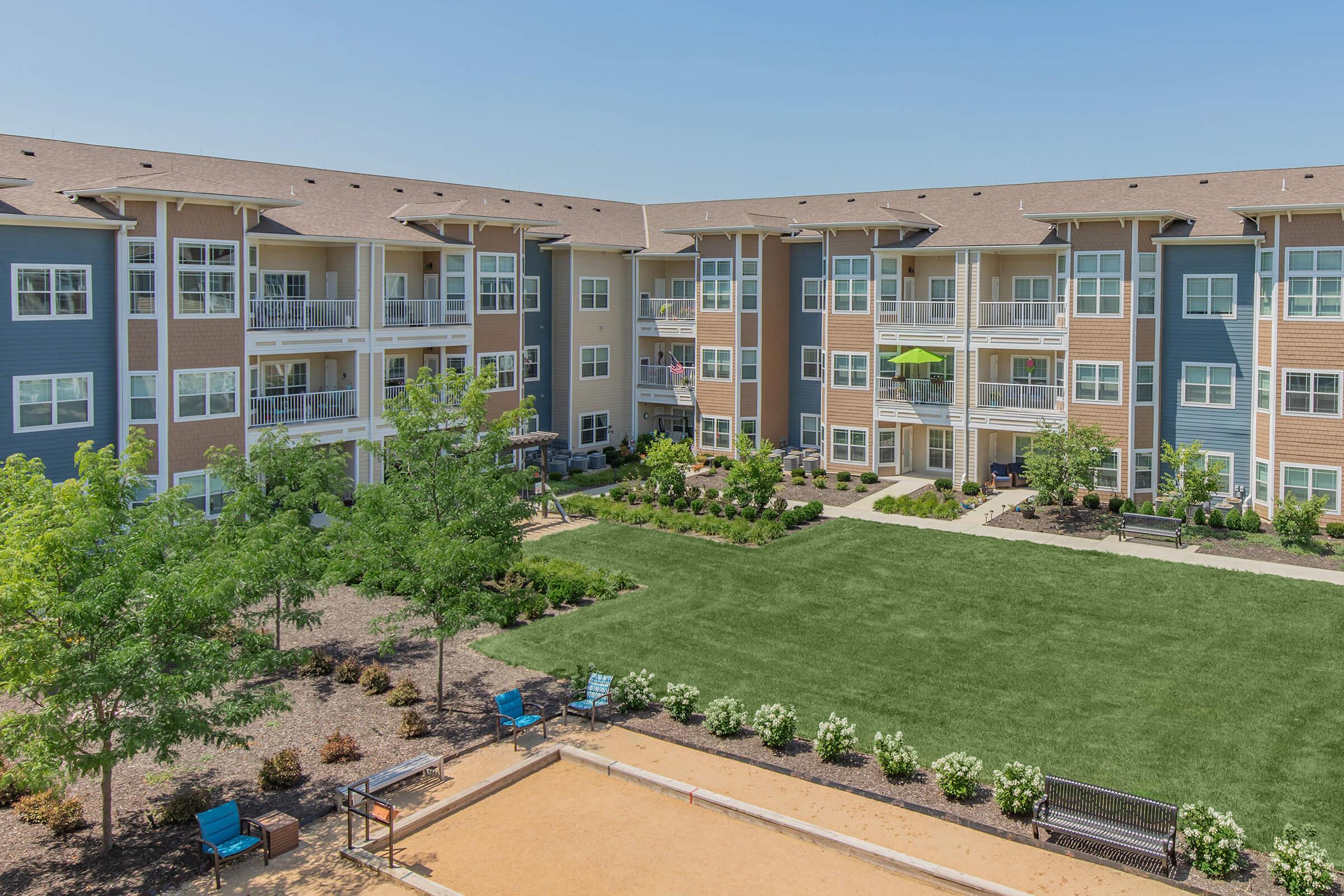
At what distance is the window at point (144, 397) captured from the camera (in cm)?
2778

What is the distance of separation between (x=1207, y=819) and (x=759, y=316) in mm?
30542

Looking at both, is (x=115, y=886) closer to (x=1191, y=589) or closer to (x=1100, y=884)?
(x=1100, y=884)

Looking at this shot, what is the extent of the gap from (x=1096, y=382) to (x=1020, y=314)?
3660 millimetres

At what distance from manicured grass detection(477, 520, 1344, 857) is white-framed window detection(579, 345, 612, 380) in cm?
1362

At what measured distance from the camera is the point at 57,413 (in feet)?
86.7

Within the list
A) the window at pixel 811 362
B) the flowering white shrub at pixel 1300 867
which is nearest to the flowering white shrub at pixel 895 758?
the flowering white shrub at pixel 1300 867

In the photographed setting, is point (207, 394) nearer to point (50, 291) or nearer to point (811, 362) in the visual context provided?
point (50, 291)

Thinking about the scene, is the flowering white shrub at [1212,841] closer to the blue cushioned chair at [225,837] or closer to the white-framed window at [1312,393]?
the blue cushioned chair at [225,837]

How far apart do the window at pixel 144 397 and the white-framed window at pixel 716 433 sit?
70.4 feet

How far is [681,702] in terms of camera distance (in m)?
18.8

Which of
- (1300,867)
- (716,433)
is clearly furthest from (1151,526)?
(1300,867)

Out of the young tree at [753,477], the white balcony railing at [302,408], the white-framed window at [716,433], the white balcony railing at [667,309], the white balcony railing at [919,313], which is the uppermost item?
the white balcony railing at [667,309]

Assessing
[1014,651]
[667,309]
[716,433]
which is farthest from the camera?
[667,309]

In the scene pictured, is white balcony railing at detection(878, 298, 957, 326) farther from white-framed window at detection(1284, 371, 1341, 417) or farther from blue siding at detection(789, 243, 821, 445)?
white-framed window at detection(1284, 371, 1341, 417)
